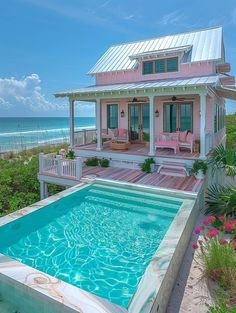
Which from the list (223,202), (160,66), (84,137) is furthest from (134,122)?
(223,202)

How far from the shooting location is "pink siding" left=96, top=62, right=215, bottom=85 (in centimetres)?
1259

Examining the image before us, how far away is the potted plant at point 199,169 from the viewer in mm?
9289

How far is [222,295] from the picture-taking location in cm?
427

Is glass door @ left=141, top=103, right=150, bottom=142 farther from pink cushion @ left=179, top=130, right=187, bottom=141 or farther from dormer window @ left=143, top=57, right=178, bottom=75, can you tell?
pink cushion @ left=179, top=130, right=187, bottom=141

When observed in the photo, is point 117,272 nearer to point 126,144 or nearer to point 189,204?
point 189,204

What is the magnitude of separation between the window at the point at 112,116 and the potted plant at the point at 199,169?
714 centimetres

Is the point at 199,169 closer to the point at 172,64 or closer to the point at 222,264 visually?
the point at 222,264

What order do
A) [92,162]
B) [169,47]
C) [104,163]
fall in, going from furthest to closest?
1. [169,47]
2. [92,162]
3. [104,163]

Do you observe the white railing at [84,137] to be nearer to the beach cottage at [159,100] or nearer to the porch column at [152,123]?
the beach cottage at [159,100]

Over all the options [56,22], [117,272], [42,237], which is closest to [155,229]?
[117,272]

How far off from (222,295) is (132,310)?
6.38ft

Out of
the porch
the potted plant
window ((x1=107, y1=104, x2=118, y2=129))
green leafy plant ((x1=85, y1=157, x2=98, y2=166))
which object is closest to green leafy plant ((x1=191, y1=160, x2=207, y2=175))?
the potted plant

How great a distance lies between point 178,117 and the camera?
1340 centimetres

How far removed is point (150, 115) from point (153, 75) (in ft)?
13.1
